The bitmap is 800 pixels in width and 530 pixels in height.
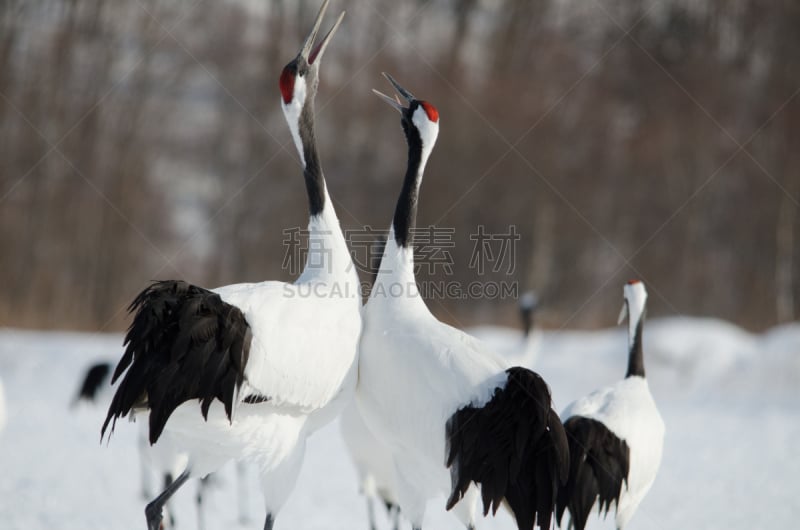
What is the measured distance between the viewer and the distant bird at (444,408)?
10.4 feet

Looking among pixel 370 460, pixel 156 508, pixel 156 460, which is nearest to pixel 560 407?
pixel 370 460

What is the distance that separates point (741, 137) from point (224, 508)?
1371cm

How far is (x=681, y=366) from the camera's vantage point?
1001 centimetres

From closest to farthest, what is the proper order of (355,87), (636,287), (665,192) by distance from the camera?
(636,287) → (665,192) → (355,87)

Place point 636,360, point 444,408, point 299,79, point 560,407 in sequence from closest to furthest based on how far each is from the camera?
point 444,408 → point 299,79 → point 636,360 → point 560,407

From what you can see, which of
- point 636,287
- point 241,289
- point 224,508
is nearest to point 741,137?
point 636,287

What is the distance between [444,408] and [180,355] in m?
1.01

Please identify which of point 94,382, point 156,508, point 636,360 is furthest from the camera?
point 94,382

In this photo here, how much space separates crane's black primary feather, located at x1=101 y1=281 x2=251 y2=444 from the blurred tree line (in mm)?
12092

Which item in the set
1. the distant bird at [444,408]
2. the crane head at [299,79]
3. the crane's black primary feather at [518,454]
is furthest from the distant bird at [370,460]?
the crane head at [299,79]

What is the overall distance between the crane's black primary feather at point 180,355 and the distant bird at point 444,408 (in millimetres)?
663

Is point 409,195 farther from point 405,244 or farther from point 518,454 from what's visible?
point 518,454

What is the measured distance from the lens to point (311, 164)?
12.6ft

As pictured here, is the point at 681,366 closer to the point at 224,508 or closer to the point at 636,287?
the point at 636,287
